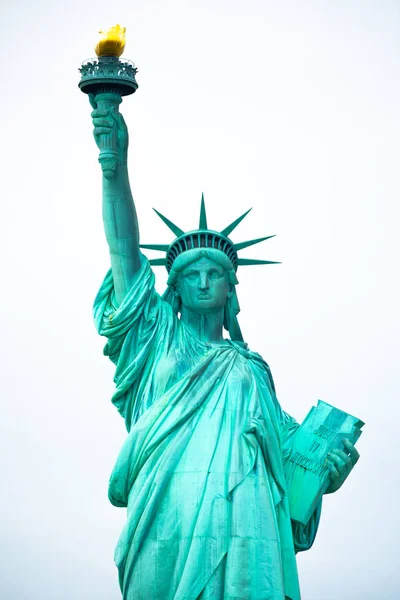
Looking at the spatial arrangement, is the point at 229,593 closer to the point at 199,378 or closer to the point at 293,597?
the point at 293,597

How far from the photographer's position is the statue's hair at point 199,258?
84.3ft

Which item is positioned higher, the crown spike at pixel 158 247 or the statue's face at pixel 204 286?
the crown spike at pixel 158 247

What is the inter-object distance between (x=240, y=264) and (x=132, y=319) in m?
1.74

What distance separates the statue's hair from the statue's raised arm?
660 millimetres

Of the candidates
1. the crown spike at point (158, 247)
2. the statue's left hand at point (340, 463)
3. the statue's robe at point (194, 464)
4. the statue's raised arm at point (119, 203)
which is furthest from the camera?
the crown spike at point (158, 247)

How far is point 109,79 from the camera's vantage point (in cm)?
2492

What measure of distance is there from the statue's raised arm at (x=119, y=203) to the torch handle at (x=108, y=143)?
1.5 inches

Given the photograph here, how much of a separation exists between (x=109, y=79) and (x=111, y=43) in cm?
45

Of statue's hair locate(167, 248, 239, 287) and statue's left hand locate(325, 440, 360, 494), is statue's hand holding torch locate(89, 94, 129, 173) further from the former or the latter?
statue's left hand locate(325, 440, 360, 494)

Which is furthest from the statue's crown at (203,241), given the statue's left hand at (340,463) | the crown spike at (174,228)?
the statue's left hand at (340,463)

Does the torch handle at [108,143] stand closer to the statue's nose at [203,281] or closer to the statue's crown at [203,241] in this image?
the statue's crown at [203,241]

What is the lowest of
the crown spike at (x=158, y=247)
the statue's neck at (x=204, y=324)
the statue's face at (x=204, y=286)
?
the statue's neck at (x=204, y=324)

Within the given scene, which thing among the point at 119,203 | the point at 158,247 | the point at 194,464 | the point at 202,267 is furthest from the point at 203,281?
the point at 194,464

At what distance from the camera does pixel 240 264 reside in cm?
2630
